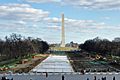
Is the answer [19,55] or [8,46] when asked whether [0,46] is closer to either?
[8,46]

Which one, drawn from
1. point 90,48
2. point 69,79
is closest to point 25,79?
point 69,79

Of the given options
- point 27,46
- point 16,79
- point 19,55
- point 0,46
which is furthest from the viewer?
point 27,46

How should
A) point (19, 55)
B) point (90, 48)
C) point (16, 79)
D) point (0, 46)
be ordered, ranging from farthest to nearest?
point (90, 48), point (19, 55), point (0, 46), point (16, 79)

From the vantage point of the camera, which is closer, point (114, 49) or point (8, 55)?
point (8, 55)

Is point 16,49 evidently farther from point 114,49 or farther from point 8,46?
point 114,49

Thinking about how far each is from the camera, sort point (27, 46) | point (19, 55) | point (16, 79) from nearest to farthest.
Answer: point (16, 79) < point (19, 55) < point (27, 46)

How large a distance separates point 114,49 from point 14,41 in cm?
3118

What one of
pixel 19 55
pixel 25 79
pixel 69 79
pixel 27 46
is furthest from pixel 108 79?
pixel 27 46

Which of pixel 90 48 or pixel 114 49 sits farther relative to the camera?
pixel 90 48

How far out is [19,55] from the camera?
12194 cm

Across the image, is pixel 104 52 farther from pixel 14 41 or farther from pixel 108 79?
pixel 108 79

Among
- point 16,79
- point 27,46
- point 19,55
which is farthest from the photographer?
point 27,46

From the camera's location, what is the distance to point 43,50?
7382 inches

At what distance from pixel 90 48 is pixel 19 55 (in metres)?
65.6
